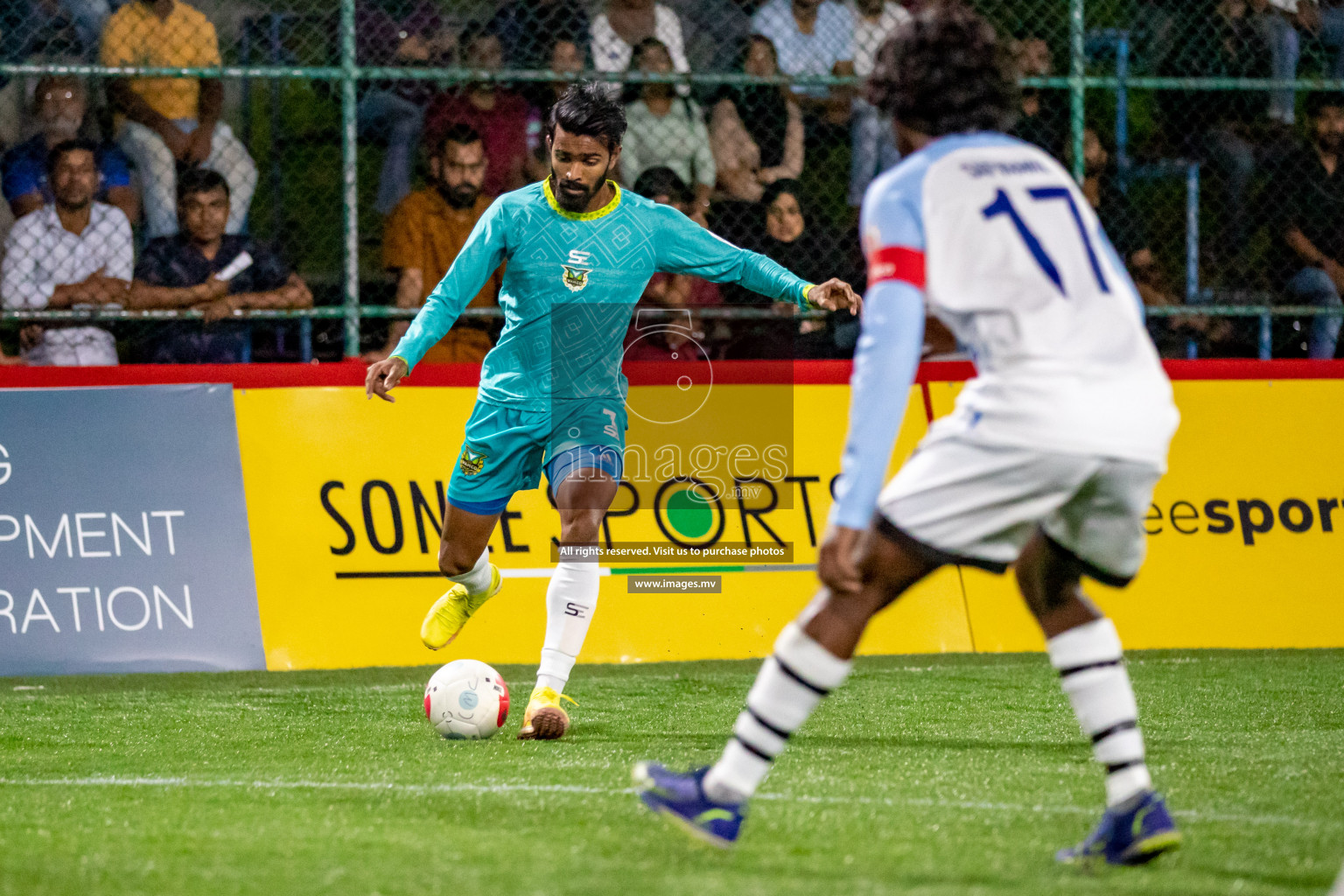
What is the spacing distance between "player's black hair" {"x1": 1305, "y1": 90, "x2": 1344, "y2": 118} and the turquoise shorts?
5.12m

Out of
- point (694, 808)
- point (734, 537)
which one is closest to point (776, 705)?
point (694, 808)

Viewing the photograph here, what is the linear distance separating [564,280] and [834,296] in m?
1.01

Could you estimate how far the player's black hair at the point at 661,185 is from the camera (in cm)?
842

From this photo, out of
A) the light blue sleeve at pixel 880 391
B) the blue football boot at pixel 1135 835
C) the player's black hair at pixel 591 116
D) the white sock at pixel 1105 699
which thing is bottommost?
the blue football boot at pixel 1135 835

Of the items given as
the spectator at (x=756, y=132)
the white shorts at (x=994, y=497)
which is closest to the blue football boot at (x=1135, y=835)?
the white shorts at (x=994, y=497)

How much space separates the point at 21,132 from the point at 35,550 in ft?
8.19

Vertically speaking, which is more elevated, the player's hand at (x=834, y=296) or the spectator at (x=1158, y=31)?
the spectator at (x=1158, y=31)

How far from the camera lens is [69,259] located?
8.11m

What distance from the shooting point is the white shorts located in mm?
3129

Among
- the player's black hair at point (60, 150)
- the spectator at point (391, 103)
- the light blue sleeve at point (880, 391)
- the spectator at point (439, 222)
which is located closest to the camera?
the light blue sleeve at point (880, 391)

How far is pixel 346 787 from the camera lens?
173 inches

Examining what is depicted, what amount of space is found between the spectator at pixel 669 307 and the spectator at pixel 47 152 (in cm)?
262

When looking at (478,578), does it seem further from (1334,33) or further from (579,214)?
(1334,33)

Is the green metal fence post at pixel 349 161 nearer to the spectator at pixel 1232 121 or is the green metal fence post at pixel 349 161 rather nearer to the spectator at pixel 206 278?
the spectator at pixel 206 278
